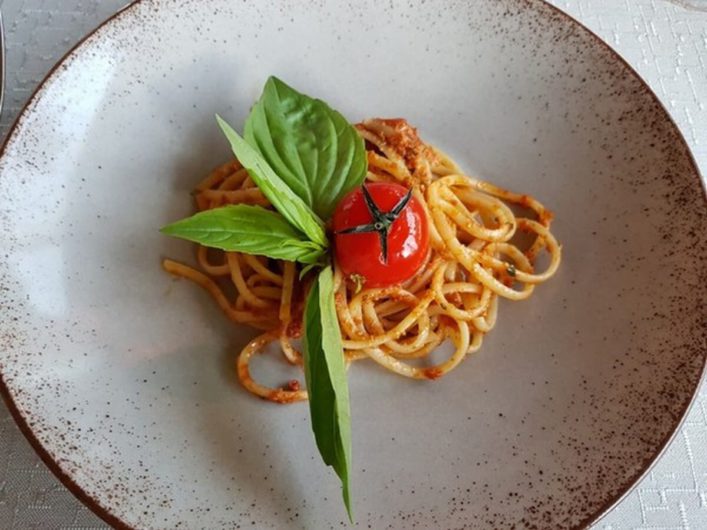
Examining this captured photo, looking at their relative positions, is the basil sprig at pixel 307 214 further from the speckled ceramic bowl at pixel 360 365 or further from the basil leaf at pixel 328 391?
the speckled ceramic bowl at pixel 360 365

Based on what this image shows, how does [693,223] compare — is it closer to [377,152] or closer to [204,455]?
[377,152]

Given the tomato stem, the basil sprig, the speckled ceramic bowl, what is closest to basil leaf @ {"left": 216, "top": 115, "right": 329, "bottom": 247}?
the basil sprig

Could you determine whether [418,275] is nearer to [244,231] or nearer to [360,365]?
[360,365]

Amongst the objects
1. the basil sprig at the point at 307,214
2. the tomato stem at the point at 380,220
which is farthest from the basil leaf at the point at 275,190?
the tomato stem at the point at 380,220

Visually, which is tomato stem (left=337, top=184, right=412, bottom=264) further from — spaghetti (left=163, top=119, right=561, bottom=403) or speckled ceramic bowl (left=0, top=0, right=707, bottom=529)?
speckled ceramic bowl (left=0, top=0, right=707, bottom=529)

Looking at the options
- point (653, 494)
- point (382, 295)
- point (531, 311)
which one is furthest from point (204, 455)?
point (653, 494)

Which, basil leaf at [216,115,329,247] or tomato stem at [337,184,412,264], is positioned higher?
basil leaf at [216,115,329,247]
